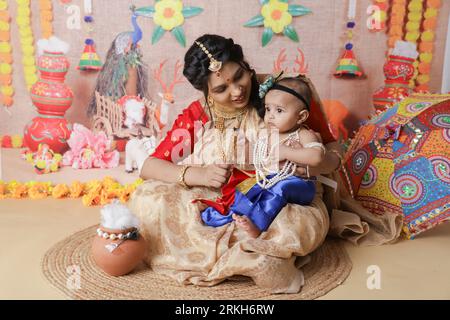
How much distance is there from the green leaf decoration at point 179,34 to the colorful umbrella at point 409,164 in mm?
1633

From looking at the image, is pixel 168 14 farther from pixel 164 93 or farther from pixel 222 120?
pixel 222 120

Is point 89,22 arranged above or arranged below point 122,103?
above

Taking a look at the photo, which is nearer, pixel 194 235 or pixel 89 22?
pixel 194 235

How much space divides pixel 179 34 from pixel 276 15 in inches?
29.8

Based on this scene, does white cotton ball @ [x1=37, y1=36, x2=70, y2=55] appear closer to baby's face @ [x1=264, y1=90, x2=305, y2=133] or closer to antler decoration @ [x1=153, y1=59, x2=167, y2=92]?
antler decoration @ [x1=153, y1=59, x2=167, y2=92]

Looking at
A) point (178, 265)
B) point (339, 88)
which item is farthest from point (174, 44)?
point (178, 265)

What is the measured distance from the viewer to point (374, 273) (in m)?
2.17

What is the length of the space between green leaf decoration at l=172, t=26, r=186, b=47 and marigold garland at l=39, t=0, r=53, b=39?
955 mm

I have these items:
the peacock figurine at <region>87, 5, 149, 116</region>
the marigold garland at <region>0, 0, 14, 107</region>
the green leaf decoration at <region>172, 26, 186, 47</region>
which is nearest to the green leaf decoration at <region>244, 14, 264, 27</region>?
the green leaf decoration at <region>172, 26, 186, 47</region>

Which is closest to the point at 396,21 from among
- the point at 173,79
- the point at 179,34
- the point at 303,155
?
the point at 179,34

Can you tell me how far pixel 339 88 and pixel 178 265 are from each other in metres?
2.24

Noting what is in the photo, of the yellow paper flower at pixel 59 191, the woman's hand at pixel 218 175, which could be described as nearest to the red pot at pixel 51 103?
the yellow paper flower at pixel 59 191
